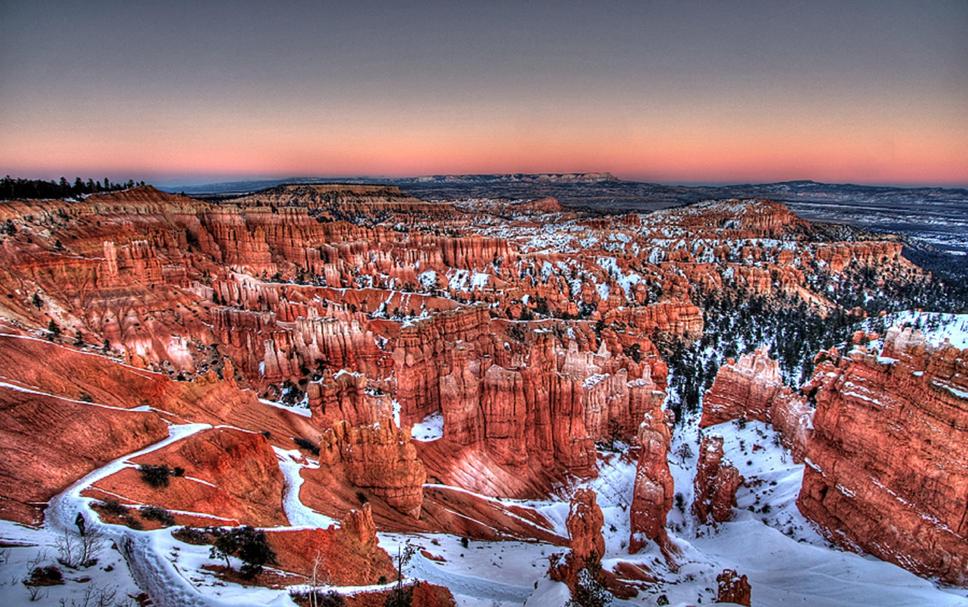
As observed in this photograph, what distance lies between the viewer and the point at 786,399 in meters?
34.4

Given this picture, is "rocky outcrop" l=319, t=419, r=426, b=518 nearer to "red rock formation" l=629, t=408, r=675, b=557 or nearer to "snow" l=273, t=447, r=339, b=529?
"snow" l=273, t=447, r=339, b=529

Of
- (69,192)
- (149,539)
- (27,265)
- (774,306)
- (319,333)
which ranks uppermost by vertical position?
(69,192)

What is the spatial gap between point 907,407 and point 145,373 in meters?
32.3

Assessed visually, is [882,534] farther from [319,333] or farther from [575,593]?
[319,333]

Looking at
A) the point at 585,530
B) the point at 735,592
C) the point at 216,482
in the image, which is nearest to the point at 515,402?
the point at 585,530

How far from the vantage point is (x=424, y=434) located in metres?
33.5

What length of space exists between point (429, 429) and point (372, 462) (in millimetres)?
11149

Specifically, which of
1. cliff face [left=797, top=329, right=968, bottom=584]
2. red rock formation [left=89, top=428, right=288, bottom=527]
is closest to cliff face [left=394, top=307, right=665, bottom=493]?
A: cliff face [left=797, top=329, right=968, bottom=584]

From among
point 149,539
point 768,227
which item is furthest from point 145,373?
point 768,227

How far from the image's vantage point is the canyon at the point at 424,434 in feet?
49.6

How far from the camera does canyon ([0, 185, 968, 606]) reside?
49.6ft

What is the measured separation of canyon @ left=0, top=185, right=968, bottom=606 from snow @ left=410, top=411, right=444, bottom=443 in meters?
0.23

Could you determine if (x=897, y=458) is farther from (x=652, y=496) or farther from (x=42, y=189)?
(x=42, y=189)

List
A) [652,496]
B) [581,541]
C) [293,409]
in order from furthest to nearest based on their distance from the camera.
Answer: [293,409] → [652,496] → [581,541]
